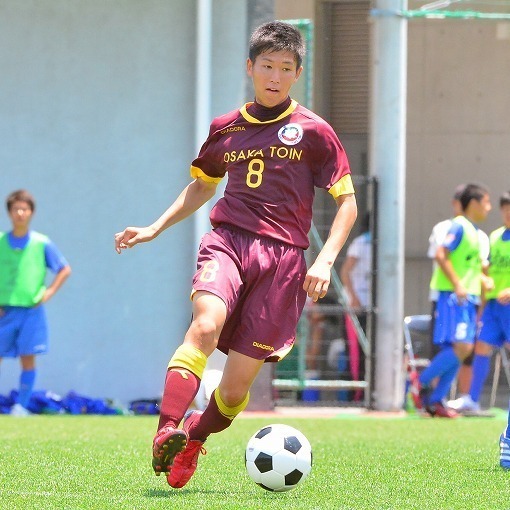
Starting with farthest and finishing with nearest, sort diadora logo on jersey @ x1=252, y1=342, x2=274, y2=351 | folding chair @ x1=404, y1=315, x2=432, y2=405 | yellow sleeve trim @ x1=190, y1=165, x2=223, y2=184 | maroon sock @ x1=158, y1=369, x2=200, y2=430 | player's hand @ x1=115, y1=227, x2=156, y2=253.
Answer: folding chair @ x1=404, y1=315, x2=432, y2=405, yellow sleeve trim @ x1=190, y1=165, x2=223, y2=184, player's hand @ x1=115, y1=227, x2=156, y2=253, diadora logo on jersey @ x1=252, y1=342, x2=274, y2=351, maroon sock @ x1=158, y1=369, x2=200, y2=430

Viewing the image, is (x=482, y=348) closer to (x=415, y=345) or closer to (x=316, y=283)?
(x=415, y=345)

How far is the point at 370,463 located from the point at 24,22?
24.9 feet

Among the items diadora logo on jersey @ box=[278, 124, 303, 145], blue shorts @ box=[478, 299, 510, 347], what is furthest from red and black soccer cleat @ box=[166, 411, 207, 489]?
blue shorts @ box=[478, 299, 510, 347]

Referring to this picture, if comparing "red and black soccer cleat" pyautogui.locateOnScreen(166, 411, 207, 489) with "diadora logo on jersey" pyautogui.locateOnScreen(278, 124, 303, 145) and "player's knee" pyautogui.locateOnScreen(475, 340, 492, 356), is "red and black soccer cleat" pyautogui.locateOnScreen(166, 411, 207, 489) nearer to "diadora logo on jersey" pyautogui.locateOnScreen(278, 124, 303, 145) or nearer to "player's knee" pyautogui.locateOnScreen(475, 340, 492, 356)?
"diadora logo on jersey" pyautogui.locateOnScreen(278, 124, 303, 145)

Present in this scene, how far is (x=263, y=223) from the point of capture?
5.47 meters

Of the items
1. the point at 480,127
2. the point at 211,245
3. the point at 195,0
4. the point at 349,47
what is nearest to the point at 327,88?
the point at 349,47

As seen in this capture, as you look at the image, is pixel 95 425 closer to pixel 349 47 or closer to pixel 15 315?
pixel 15 315

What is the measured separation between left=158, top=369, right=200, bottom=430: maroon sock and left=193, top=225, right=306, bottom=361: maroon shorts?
0.42m

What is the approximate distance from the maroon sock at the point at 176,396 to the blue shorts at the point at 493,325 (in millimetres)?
7361

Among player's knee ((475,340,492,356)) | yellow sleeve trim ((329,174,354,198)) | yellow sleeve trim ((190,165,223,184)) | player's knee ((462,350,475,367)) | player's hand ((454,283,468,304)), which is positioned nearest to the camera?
yellow sleeve trim ((329,174,354,198))

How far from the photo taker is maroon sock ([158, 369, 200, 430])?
498cm

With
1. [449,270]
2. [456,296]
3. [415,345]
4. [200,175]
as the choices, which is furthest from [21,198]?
[200,175]

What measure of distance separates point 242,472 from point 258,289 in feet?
4.36

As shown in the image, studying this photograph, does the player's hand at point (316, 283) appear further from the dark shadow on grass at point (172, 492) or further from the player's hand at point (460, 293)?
the player's hand at point (460, 293)
